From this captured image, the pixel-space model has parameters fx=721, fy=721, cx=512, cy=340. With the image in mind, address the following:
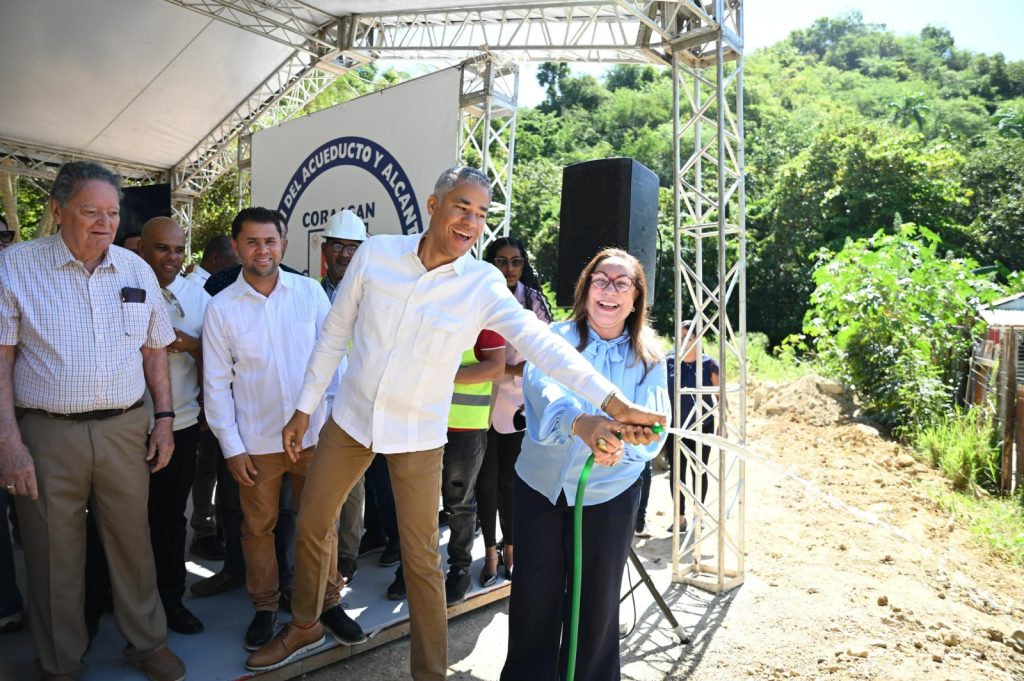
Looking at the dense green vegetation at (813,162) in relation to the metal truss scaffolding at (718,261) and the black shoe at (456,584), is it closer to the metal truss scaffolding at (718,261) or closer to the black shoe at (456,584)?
the metal truss scaffolding at (718,261)

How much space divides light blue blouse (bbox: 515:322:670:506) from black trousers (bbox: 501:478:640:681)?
2.1 inches

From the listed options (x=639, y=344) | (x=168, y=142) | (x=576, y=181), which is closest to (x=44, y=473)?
(x=639, y=344)

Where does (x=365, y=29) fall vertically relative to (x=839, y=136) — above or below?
below

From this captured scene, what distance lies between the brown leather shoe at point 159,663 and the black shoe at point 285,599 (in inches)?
23.1

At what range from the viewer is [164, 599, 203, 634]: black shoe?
3.17 metres

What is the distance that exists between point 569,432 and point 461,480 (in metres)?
1.44

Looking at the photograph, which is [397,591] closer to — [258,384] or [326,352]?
[258,384]

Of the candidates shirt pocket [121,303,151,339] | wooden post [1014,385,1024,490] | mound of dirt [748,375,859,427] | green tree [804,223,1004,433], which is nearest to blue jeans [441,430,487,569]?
shirt pocket [121,303,151,339]

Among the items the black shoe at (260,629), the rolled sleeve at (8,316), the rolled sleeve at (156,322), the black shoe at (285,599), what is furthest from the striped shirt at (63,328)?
the black shoe at (285,599)

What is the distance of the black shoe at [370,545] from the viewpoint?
4.31 meters

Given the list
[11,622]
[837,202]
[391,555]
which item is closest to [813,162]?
[837,202]

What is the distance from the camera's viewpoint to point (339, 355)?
270cm

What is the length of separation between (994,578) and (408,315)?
187 inches

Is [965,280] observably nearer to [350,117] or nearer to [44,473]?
[350,117]
